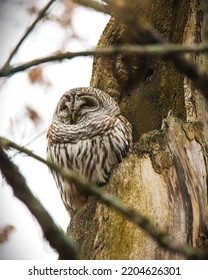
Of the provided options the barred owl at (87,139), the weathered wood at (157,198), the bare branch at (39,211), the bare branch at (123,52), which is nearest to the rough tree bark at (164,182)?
the weathered wood at (157,198)

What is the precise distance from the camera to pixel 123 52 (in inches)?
86.6

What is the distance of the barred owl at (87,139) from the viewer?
5492 mm

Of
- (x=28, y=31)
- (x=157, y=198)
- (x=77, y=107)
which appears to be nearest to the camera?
(x=28, y=31)

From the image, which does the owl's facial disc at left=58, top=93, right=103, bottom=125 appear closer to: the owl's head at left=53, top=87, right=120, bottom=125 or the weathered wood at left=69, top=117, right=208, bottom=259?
the owl's head at left=53, top=87, right=120, bottom=125

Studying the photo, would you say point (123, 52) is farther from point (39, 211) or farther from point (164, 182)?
point (164, 182)

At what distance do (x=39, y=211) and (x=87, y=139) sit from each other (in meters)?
Result: 3.51

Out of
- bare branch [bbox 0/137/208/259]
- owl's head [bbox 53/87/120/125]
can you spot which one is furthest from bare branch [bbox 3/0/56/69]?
owl's head [bbox 53/87/120/125]

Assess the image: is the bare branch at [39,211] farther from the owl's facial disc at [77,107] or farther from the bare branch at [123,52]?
the owl's facial disc at [77,107]

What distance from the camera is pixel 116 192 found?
178 inches

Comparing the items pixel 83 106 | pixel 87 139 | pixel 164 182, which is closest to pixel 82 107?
pixel 83 106

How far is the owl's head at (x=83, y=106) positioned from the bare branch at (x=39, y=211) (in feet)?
12.3

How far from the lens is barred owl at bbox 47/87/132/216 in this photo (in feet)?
18.0

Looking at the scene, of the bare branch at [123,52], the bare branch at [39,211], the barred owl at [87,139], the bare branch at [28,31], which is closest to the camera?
the bare branch at [123,52]
